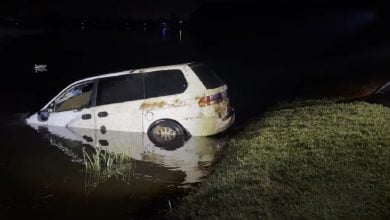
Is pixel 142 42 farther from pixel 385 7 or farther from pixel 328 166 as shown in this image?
pixel 328 166

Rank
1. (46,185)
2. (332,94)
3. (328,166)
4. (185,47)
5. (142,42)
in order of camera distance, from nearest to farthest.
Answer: (328,166)
(46,185)
(332,94)
(185,47)
(142,42)

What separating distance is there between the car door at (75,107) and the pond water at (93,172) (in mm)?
225

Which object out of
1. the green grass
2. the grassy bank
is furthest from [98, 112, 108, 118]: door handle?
the grassy bank

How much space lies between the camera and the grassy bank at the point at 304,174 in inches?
218

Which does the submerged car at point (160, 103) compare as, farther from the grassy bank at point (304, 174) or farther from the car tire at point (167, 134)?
the grassy bank at point (304, 174)

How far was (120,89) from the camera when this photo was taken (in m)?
10.5

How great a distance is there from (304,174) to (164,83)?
14.5ft

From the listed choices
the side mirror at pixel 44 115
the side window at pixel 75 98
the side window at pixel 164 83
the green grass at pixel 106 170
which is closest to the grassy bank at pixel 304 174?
the side window at pixel 164 83

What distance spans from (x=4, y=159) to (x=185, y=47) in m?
28.0

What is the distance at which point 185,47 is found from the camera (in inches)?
1465

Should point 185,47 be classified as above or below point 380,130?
above

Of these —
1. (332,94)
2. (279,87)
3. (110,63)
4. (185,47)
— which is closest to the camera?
(332,94)

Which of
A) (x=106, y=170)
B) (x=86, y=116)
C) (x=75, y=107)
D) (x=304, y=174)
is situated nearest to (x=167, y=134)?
(x=86, y=116)

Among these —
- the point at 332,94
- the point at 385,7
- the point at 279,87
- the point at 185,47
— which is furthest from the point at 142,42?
the point at 332,94
